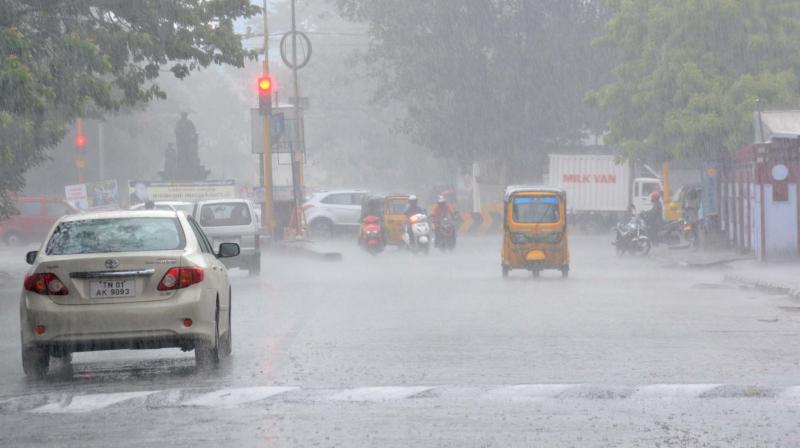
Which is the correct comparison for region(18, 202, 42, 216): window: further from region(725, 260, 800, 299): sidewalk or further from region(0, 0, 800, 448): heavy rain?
region(725, 260, 800, 299): sidewalk

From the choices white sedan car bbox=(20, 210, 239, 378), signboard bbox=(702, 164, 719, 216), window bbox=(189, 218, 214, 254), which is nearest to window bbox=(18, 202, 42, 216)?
signboard bbox=(702, 164, 719, 216)

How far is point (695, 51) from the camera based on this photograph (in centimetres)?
3806

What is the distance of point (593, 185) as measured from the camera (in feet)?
188

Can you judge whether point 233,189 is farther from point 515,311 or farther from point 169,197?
point 515,311

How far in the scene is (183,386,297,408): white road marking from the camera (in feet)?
33.9

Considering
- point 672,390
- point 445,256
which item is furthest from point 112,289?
point 445,256

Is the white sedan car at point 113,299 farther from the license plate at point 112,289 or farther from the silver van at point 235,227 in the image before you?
the silver van at point 235,227

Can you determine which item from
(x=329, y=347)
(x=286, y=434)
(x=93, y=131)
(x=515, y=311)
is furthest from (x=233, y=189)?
(x=286, y=434)

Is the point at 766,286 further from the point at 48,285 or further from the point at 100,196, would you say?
the point at 100,196

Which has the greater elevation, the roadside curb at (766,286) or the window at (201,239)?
the window at (201,239)

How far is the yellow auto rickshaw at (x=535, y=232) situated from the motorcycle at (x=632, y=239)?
9639 mm

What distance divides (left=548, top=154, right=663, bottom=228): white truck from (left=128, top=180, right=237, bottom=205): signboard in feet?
43.4

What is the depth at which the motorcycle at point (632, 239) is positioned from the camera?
37688 millimetres

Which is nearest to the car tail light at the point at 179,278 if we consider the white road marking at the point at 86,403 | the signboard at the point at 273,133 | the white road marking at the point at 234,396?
the white road marking at the point at 86,403
